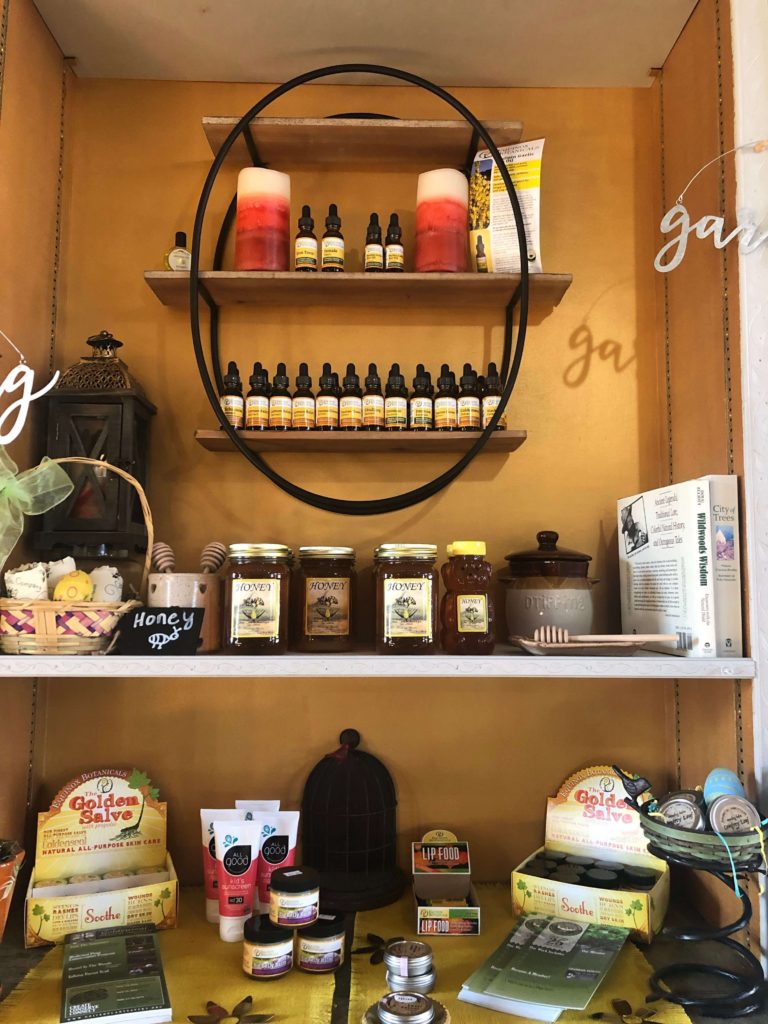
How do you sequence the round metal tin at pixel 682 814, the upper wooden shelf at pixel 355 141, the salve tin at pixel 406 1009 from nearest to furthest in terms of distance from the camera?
1. the salve tin at pixel 406 1009
2. the round metal tin at pixel 682 814
3. the upper wooden shelf at pixel 355 141

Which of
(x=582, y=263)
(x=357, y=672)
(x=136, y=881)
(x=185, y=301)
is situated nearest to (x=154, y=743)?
(x=136, y=881)

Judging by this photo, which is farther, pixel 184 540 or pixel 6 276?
pixel 184 540

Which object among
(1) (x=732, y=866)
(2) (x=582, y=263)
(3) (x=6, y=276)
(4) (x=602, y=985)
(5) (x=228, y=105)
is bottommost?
(4) (x=602, y=985)

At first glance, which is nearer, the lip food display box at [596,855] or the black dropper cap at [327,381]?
the lip food display box at [596,855]

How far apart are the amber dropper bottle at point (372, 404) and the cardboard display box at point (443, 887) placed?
0.84 metres

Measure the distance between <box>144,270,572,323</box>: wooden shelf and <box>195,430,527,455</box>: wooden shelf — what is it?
308mm

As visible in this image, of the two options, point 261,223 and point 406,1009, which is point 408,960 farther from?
point 261,223

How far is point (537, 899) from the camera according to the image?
1.38 metres

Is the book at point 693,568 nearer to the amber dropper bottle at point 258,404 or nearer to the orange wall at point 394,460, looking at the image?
the orange wall at point 394,460

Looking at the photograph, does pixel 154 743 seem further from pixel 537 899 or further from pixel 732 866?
pixel 732 866

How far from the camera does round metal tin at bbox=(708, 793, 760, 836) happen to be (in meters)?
1.11

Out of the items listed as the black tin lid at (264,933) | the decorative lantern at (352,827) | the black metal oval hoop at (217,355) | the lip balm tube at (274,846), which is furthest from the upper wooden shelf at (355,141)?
the black tin lid at (264,933)

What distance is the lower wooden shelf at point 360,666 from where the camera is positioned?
4.09 feet

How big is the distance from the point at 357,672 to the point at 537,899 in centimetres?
56
